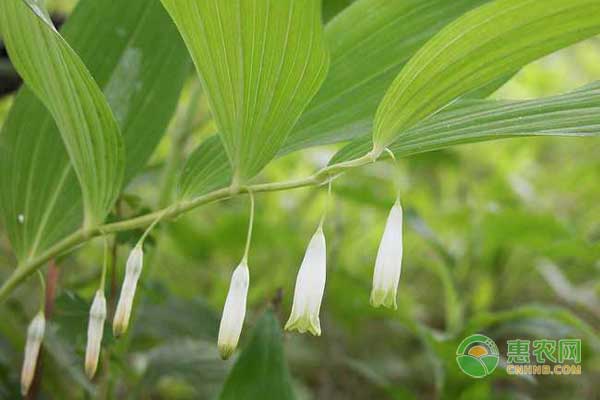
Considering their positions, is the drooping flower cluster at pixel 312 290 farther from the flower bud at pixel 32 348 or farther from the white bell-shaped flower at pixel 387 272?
the flower bud at pixel 32 348

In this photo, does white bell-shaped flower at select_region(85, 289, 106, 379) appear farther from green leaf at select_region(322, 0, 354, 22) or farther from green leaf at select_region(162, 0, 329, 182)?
green leaf at select_region(322, 0, 354, 22)

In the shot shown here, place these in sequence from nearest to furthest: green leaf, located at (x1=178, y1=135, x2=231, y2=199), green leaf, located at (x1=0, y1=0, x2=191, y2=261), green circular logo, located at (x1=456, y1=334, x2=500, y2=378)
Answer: green leaf, located at (x1=178, y1=135, x2=231, y2=199) → green leaf, located at (x1=0, y1=0, x2=191, y2=261) → green circular logo, located at (x1=456, y1=334, x2=500, y2=378)

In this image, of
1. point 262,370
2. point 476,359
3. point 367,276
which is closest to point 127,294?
point 262,370

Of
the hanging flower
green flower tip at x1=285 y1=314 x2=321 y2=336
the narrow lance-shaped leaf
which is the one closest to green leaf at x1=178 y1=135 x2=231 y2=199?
the narrow lance-shaped leaf

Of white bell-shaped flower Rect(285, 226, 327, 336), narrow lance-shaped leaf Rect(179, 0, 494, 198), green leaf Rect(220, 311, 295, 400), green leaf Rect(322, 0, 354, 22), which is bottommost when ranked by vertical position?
green leaf Rect(220, 311, 295, 400)

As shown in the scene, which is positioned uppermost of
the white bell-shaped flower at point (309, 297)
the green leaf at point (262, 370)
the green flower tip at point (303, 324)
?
the white bell-shaped flower at point (309, 297)

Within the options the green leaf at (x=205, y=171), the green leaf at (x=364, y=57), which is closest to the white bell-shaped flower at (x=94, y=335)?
the green leaf at (x=205, y=171)

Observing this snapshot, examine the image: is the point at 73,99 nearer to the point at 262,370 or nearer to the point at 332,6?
the point at 262,370
